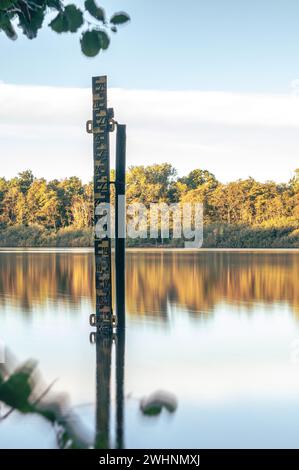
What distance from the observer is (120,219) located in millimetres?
6113

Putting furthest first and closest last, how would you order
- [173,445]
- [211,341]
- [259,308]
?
1. [259,308]
2. [211,341]
3. [173,445]

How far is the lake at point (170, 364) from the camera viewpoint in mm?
3117

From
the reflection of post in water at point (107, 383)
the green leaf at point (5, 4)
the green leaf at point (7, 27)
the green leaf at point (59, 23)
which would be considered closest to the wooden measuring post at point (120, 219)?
the reflection of post in water at point (107, 383)

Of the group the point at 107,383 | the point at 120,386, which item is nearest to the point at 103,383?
the point at 107,383

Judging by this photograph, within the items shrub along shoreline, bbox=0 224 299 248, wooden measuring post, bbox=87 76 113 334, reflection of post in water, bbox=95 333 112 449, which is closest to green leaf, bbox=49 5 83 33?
reflection of post in water, bbox=95 333 112 449

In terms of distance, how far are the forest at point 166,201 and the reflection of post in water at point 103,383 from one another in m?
27.6

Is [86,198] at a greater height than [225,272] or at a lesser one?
greater

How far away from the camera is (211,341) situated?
6184 millimetres

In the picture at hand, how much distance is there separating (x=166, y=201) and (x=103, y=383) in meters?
35.8

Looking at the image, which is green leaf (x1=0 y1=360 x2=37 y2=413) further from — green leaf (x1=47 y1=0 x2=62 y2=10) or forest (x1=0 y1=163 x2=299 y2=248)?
forest (x1=0 y1=163 x2=299 y2=248)
